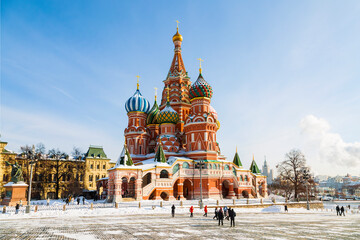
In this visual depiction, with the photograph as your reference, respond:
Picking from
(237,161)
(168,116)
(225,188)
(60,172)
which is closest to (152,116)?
(168,116)

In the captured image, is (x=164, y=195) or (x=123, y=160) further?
(x=164, y=195)

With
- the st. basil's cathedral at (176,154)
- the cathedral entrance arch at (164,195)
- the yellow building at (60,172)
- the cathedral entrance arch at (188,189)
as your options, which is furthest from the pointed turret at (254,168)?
the yellow building at (60,172)

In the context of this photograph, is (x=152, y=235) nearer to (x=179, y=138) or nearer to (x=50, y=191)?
(x=179, y=138)

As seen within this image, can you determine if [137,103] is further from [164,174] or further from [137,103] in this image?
[164,174]

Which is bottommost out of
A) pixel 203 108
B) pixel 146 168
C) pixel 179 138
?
pixel 146 168

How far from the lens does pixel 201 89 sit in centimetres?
4466

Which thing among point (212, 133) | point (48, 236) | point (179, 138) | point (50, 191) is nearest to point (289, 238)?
point (48, 236)

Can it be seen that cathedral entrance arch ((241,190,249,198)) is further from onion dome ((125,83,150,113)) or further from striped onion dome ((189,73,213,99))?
onion dome ((125,83,150,113))

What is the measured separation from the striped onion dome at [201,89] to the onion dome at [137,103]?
400 inches

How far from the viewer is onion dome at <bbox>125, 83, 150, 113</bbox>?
49.6 m

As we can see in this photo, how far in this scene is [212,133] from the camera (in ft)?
144

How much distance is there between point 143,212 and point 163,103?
29.5 metres

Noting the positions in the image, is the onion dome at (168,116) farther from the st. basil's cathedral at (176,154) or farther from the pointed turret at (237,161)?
the pointed turret at (237,161)

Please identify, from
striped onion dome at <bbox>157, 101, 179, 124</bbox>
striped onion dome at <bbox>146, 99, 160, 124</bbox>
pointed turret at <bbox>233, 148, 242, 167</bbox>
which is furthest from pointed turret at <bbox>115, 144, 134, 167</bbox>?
pointed turret at <bbox>233, 148, 242, 167</bbox>
